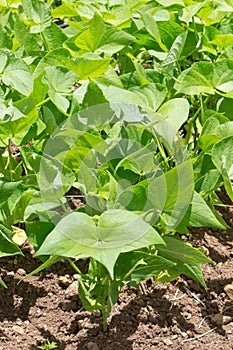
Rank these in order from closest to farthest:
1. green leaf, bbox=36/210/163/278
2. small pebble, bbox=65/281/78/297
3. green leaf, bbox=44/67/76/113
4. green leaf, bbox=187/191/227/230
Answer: green leaf, bbox=36/210/163/278 < green leaf, bbox=187/191/227/230 < green leaf, bbox=44/67/76/113 < small pebble, bbox=65/281/78/297

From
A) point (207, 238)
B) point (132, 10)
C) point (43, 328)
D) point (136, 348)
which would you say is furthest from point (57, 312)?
point (132, 10)

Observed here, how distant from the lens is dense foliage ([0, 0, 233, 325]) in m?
1.02

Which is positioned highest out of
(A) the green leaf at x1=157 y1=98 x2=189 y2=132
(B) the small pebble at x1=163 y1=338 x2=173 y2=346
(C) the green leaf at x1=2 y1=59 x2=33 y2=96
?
(C) the green leaf at x1=2 y1=59 x2=33 y2=96

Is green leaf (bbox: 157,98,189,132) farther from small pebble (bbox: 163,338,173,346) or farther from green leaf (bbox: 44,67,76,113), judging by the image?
small pebble (bbox: 163,338,173,346)

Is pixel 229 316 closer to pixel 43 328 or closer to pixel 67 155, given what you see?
pixel 43 328

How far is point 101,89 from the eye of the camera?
3.90ft

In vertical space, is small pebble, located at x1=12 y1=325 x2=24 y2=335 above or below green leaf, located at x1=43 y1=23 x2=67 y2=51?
below

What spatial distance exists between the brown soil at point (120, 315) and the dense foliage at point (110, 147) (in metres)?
0.07

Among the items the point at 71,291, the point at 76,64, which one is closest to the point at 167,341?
the point at 71,291

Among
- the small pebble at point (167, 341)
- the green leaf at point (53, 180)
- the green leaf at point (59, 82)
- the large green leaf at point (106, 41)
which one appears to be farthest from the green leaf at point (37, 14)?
the small pebble at point (167, 341)

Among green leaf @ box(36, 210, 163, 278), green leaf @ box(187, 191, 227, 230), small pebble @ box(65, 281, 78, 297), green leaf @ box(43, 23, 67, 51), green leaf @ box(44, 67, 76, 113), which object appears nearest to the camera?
green leaf @ box(36, 210, 163, 278)

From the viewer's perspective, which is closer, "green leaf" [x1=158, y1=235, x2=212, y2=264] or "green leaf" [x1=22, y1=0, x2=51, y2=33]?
"green leaf" [x1=158, y1=235, x2=212, y2=264]

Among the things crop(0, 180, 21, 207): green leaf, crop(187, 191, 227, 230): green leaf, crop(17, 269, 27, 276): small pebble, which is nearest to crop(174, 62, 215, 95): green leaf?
crop(187, 191, 227, 230): green leaf

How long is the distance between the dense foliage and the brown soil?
0.22 feet
